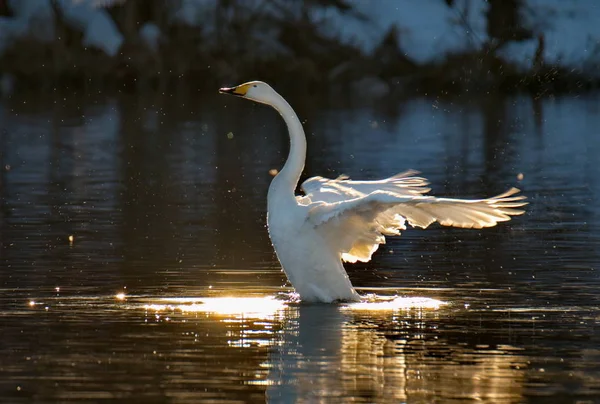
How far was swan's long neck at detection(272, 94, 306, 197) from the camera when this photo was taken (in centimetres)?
1167

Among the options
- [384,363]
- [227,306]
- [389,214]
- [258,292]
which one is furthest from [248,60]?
[384,363]

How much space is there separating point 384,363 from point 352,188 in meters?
3.75

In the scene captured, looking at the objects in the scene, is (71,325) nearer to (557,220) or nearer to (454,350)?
(454,350)

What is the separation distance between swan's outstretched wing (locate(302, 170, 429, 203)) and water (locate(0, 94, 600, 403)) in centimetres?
72

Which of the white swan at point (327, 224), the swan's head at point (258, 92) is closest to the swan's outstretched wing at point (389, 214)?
the white swan at point (327, 224)

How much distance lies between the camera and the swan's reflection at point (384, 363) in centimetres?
809

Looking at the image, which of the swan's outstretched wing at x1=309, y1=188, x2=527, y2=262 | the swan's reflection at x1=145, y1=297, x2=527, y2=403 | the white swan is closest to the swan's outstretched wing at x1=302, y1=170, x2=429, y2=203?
the white swan

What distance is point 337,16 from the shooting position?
50594mm

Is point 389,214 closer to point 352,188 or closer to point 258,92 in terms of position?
point 352,188

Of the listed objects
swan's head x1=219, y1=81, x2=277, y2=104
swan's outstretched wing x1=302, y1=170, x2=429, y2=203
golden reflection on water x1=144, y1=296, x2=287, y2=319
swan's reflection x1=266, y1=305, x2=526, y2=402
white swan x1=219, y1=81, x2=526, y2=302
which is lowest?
swan's reflection x1=266, y1=305, x2=526, y2=402

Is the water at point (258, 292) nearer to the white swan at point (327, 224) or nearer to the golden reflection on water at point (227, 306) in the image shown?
the golden reflection on water at point (227, 306)

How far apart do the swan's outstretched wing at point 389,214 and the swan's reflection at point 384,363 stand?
738mm

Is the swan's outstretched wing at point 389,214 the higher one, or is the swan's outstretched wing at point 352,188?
the swan's outstretched wing at point 352,188

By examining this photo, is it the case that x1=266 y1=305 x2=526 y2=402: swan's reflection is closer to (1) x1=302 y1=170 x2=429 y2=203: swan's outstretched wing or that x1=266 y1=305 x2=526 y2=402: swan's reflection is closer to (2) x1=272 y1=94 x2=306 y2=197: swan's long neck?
(2) x1=272 y1=94 x2=306 y2=197: swan's long neck
